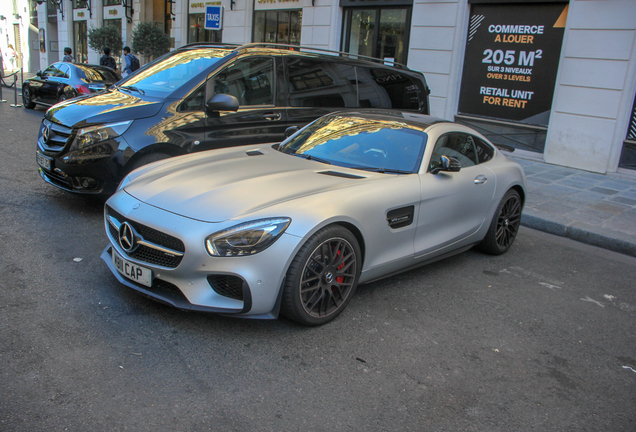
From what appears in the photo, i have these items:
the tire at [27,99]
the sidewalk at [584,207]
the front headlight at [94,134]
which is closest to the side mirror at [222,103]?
the front headlight at [94,134]

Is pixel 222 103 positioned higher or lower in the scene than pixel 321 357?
higher

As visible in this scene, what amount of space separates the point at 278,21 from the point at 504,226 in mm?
13085

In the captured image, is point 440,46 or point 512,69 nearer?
point 512,69

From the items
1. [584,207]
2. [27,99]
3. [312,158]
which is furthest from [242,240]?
[27,99]

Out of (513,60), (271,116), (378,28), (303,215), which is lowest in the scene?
(303,215)

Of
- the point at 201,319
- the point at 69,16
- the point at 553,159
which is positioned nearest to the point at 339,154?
the point at 201,319

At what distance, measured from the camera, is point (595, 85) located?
984cm

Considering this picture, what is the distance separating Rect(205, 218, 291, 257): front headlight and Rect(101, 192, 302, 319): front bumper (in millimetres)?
29

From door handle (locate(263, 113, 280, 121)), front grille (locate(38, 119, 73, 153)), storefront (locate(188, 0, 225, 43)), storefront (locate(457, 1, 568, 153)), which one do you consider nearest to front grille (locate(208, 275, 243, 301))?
front grille (locate(38, 119, 73, 153))

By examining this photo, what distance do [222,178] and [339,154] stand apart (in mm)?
1113

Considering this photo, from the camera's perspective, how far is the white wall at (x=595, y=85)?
9469mm

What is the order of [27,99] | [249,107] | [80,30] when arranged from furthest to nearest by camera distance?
1. [80,30]
2. [27,99]
3. [249,107]

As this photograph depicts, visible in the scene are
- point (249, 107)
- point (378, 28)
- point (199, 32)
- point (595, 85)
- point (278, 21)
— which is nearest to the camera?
point (249, 107)

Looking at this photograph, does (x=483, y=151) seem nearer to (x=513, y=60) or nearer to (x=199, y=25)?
(x=513, y=60)
